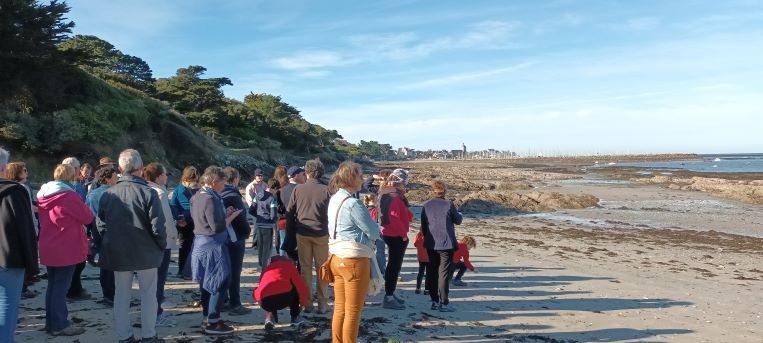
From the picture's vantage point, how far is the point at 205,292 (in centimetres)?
511

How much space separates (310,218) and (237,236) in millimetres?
842

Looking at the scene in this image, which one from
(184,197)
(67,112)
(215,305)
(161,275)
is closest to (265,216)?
(184,197)

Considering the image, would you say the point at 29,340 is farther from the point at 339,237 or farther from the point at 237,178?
the point at 339,237

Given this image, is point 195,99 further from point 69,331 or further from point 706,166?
point 706,166

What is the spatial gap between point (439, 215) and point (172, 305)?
3.48 meters

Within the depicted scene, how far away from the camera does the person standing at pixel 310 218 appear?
5.45 m

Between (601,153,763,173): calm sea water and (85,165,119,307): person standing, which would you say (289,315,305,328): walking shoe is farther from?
(601,153,763,173): calm sea water

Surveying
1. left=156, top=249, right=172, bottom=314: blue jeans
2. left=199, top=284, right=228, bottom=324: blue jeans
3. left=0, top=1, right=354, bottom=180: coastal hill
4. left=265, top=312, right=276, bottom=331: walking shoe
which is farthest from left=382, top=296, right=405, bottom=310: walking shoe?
left=0, top=1, right=354, bottom=180: coastal hill

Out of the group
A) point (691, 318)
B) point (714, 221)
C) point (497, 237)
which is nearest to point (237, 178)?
point (691, 318)

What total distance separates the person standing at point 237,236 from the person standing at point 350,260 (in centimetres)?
160

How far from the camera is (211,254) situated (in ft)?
15.9

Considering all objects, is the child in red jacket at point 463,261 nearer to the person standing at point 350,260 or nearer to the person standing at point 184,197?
the person standing at point 350,260

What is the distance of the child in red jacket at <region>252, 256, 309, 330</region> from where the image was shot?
16.3 feet

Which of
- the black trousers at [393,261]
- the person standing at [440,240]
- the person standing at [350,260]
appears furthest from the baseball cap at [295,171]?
the person standing at [350,260]
